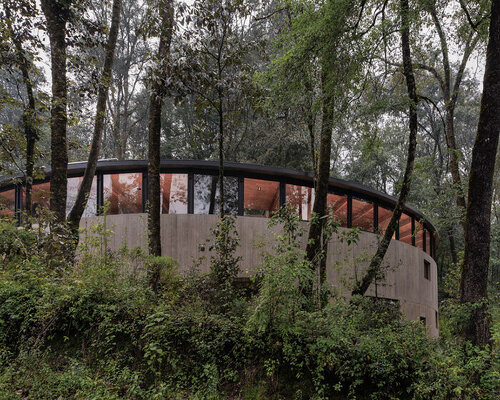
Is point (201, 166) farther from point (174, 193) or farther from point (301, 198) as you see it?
point (301, 198)

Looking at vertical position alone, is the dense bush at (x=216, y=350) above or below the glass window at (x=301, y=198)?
below

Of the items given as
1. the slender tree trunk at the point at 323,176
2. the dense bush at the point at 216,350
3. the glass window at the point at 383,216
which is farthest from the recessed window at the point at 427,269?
the dense bush at the point at 216,350

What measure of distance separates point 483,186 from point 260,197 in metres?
6.41

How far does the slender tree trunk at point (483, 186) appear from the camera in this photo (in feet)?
16.6

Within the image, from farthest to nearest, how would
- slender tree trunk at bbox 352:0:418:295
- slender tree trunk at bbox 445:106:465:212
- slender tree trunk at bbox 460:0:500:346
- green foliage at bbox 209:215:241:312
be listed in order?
slender tree trunk at bbox 445:106:465:212 < slender tree trunk at bbox 352:0:418:295 < green foliage at bbox 209:215:241:312 < slender tree trunk at bbox 460:0:500:346

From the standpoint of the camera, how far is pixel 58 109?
6.82m

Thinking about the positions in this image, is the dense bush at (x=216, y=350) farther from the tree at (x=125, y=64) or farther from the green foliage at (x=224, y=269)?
the tree at (x=125, y=64)

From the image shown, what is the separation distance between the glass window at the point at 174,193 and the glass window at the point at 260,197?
1.72m

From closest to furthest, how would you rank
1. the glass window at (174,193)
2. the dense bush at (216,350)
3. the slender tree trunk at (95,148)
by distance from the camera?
the dense bush at (216,350), the slender tree trunk at (95,148), the glass window at (174,193)

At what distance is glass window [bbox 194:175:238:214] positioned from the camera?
1038cm

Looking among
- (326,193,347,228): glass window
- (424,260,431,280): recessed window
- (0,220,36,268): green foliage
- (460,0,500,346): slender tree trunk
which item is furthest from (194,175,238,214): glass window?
(424,260,431,280): recessed window

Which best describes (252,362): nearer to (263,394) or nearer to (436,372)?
(263,394)

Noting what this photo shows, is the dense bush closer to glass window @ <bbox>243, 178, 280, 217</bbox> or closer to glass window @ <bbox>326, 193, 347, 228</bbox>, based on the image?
glass window @ <bbox>243, 178, 280, 217</bbox>

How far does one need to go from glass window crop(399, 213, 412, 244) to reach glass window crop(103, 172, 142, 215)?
931cm
